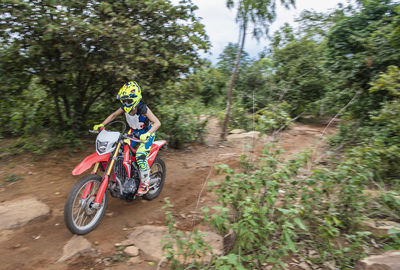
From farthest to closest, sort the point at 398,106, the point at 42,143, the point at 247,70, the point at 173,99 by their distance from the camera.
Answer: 1. the point at 247,70
2. the point at 173,99
3. the point at 42,143
4. the point at 398,106

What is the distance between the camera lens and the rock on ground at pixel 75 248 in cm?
310

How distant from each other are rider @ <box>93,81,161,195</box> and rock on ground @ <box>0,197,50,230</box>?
144cm

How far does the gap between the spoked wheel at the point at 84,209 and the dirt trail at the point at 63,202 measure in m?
0.15

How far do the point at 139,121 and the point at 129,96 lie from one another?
1.65 ft

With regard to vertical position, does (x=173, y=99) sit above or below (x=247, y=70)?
below

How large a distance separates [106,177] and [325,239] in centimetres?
278

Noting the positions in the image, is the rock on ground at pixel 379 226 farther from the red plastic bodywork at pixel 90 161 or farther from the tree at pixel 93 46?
the tree at pixel 93 46

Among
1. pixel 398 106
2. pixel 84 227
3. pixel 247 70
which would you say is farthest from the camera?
pixel 247 70

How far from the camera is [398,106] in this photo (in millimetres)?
5273

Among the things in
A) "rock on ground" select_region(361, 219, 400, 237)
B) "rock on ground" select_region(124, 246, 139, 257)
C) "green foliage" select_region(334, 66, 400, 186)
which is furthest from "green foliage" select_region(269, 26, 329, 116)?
"rock on ground" select_region(124, 246, 139, 257)

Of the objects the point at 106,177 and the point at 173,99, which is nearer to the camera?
the point at 106,177

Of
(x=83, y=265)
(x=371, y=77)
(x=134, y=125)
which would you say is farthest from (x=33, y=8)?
(x=371, y=77)

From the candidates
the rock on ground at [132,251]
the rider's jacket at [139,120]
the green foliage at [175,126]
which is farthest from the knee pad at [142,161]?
the green foliage at [175,126]

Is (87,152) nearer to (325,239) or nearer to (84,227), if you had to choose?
(84,227)
